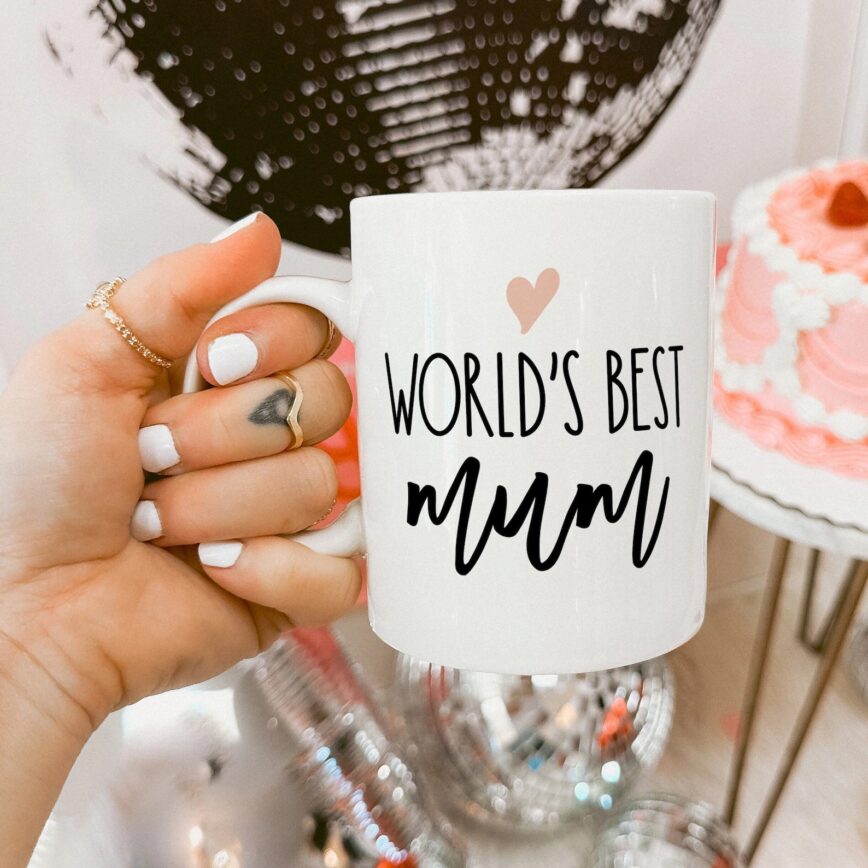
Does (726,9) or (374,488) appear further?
(726,9)

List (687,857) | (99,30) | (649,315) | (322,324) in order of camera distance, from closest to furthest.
A: (649,315) < (322,324) < (99,30) < (687,857)

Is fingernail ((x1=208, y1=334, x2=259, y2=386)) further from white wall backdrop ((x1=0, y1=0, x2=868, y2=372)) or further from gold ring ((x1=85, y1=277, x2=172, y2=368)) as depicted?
white wall backdrop ((x1=0, y1=0, x2=868, y2=372))

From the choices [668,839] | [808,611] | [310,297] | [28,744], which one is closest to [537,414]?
[310,297]

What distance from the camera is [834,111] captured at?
1.06 m

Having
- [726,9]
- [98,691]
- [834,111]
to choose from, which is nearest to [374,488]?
[98,691]

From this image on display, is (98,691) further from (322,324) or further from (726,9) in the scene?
(726,9)

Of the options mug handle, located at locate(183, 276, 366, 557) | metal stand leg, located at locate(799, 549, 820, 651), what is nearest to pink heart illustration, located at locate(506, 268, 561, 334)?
mug handle, located at locate(183, 276, 366, 557)

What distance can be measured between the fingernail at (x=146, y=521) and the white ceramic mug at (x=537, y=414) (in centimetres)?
18

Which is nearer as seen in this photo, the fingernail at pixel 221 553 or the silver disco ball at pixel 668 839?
the fingernail at pixel 221 553

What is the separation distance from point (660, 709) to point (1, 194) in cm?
87

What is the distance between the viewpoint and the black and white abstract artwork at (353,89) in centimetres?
63

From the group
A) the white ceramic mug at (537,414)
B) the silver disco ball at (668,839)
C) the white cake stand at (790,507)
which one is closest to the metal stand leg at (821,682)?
the white cake stand at (790,507)

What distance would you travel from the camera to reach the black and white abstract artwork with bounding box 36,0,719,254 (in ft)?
2.07

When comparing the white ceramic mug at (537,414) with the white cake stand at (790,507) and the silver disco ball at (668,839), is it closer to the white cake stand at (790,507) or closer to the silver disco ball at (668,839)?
the white cake stand at (790,507)
